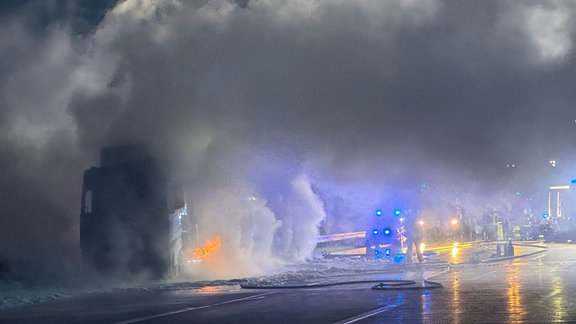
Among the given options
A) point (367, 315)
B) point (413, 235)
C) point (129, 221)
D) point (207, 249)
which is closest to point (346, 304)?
point (367, 315)

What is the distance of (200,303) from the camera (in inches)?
655

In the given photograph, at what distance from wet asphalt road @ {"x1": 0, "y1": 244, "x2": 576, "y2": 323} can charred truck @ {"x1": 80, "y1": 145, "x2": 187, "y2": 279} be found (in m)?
3.75

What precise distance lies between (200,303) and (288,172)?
25.2 m

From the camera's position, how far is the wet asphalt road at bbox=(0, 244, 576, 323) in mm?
12711

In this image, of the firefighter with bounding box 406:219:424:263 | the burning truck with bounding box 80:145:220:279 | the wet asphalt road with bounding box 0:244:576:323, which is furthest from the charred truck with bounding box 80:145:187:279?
the firefighter with bounding box 406:219:424:263

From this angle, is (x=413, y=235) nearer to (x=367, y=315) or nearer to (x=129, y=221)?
(x=129, y=221)

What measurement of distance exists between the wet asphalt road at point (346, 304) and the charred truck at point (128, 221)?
375 cm

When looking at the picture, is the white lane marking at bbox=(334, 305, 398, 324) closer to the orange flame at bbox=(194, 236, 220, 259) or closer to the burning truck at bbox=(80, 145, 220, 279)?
the burning truck at bbox=(80, 145, 220, 279)

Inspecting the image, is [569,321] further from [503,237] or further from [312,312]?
[503,237]

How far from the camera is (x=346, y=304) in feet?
49.5

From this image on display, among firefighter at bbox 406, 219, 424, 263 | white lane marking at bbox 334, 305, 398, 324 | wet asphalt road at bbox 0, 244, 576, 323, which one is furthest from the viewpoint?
firefighter at bbox 406, 219, 424, 263

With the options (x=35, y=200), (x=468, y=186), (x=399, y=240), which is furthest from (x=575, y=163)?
(x=35, y=200)

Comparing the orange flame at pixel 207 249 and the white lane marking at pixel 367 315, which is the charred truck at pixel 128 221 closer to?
the orange flame at pixel 207 249

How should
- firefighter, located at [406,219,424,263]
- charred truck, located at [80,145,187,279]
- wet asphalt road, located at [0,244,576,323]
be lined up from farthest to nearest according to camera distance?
firefighter, located at [406,219,424,263] < charred truck, located at [80,145,187,279] < wet asphalt road, located at [0,244,576,323]
